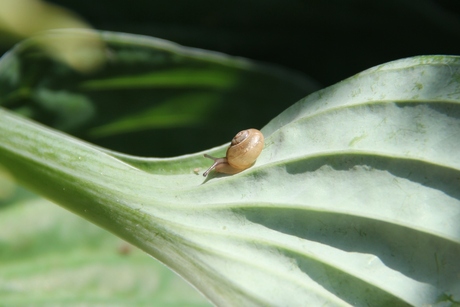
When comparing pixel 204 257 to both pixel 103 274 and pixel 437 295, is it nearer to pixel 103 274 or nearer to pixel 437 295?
pixel 437 295

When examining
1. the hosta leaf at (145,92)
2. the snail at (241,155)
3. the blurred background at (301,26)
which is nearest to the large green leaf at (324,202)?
the snail at (241,155)

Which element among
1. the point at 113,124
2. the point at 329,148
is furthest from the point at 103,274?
the point at 329,148

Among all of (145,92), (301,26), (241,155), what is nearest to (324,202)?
(241,155)

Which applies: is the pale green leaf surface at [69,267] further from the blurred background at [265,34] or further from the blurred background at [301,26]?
the blurred background at [301,26]

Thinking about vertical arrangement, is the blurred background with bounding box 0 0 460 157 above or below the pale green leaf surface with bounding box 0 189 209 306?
above

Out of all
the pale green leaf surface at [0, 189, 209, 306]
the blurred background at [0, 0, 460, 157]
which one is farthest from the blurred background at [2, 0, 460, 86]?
the pale green leaf surface at [0, 189, 209, 306]

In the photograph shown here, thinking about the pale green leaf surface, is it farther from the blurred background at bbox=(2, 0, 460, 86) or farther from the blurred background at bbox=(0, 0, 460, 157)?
the blurred background at bbox=(2, 0, 460, 86)
